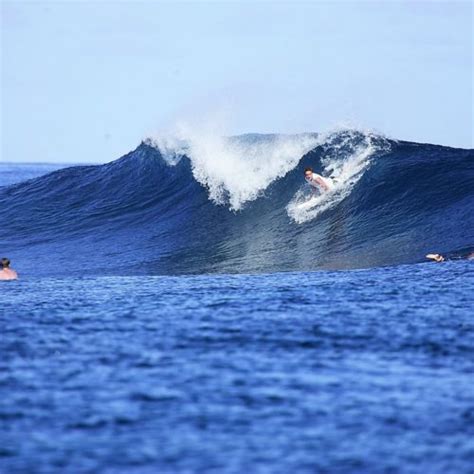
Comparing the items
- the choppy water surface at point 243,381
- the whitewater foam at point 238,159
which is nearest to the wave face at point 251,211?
the whitewater foam at point 238,159

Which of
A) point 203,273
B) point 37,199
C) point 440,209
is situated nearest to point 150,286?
point 203,273

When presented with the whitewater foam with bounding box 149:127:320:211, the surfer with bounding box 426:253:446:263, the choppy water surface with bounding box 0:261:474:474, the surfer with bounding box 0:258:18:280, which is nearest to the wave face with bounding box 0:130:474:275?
the whitewater foam with bounding box 149:127:320:211

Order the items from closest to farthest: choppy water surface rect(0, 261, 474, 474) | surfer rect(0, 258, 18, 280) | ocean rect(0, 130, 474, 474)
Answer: choppy water surface rect(0, 261, 474, 474) → ocean rect(0, 130, 474, 474) → surfer rect(0, 258, 18, 280)

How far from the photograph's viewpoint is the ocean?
8.54 m

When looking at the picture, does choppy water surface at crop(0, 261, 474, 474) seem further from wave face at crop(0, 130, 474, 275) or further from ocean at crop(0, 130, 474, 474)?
wave face at crop(0, 130, 474, 275)

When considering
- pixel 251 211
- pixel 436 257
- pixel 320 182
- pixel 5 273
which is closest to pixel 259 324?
pixel 436 257

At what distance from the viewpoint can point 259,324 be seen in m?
13.2

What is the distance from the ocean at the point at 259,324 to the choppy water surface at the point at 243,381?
26mm

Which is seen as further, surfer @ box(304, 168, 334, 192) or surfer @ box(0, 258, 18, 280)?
surfer @ box(304, 168, 334, 192)

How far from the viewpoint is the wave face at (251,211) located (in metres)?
21.7

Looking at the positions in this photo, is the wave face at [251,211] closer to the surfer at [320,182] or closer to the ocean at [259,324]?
the ocean at [259,324]

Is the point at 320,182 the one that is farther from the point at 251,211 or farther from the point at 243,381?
the point at 243,381

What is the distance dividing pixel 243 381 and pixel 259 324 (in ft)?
9.55

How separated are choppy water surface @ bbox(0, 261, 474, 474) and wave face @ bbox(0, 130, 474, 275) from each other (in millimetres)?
5533
